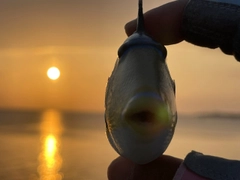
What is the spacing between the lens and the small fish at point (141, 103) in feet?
→ 2.96

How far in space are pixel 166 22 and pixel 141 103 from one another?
23.6 inches

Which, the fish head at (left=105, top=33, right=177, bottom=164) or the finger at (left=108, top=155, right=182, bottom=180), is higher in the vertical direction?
the fish head at (left=105, top=33, right=177, bottom=164)

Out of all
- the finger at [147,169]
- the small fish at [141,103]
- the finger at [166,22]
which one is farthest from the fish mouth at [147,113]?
the finger at [166,22]

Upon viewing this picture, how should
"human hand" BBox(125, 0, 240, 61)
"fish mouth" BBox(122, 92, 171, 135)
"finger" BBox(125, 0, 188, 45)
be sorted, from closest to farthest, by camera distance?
"fish mouth" BBox(122, 92, 171, 135) → "human hand" BBox(125, 0, 240, 61) → "finger" BBox(125, 0, 188, 45)

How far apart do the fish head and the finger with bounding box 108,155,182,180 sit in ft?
0.84

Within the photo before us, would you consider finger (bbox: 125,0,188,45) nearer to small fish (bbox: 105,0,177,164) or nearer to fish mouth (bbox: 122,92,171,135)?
small fish (bbox: 105,0,177,164)

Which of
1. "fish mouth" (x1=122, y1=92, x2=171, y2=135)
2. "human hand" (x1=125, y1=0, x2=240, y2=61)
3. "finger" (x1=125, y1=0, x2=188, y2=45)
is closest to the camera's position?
"fish mouth" (x1=122, y1=92, x2=171, y2=135)

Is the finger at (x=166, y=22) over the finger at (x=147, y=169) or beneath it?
over

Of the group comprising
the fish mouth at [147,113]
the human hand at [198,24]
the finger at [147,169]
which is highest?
the human hand at [198,24]

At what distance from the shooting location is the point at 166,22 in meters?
1.43

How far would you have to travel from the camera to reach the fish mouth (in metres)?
0.89

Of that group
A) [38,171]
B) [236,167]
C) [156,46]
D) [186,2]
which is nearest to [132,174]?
[236,167]

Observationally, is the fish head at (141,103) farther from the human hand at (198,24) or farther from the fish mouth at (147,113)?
the human hand at (198,24)

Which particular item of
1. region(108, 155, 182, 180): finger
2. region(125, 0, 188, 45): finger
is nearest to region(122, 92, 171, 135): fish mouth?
region(108, 155, 182, 180): finger
